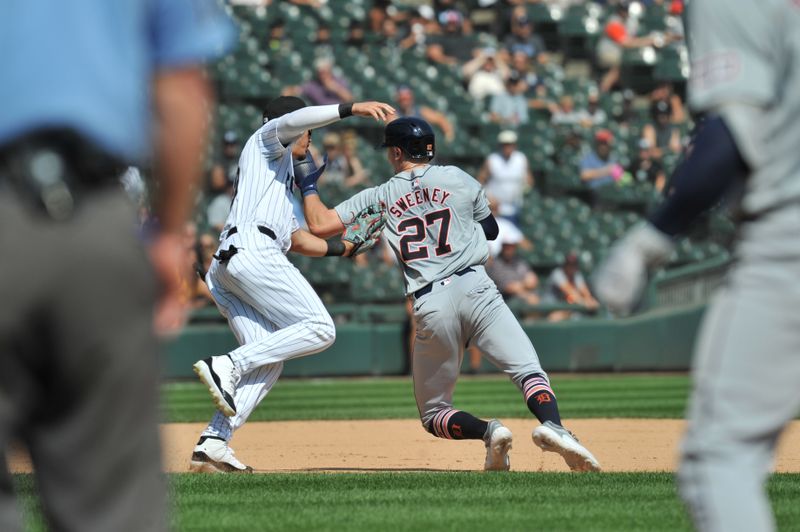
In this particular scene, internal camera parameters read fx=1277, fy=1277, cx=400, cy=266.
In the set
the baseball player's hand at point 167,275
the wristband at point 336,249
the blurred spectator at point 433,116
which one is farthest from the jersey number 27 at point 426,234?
the blurred spectator at point 433,116

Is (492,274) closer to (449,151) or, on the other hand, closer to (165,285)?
(449,151)

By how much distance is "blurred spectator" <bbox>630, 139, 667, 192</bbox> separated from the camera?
58.0ft

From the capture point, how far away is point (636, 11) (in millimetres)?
21312

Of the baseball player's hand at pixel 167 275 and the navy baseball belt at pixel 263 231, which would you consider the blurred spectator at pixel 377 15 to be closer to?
the navy baseball belt at pixel 263 231

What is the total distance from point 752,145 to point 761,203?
0.41 ft

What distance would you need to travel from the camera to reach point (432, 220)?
672 cm

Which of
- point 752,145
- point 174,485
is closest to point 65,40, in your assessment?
point 752,145

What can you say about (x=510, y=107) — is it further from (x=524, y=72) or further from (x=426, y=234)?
(x=426, y=234)

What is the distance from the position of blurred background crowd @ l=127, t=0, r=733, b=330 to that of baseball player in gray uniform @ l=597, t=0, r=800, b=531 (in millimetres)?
11404

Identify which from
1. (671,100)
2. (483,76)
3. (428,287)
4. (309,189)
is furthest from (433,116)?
(428,287)

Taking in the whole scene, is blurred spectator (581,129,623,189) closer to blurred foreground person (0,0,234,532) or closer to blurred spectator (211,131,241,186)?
blurred spectator (211,131,241,186)

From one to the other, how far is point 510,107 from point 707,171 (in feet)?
51.7

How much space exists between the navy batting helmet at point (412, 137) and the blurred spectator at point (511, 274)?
27.2ft

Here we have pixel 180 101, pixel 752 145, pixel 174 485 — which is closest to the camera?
pixel 180 101
